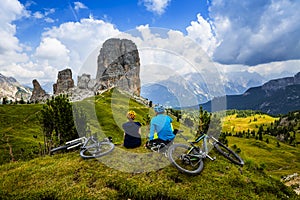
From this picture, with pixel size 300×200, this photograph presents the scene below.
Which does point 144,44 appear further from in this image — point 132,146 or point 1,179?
point 1,179

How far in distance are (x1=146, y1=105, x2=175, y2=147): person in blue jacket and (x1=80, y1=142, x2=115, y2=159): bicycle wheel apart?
10.1ft

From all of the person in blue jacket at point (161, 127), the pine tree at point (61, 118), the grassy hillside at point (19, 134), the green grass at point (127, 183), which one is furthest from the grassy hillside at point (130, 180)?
the grassy hillside at point (19, 134)

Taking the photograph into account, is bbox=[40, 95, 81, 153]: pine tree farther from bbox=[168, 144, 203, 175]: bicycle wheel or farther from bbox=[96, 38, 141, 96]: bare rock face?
bbox=[168, 144, 203, 175]: bicycle wheel

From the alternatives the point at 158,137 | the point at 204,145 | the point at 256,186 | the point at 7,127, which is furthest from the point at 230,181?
the point at 7,127

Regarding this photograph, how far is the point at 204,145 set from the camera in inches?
569

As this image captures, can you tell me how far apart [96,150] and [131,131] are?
2.54 metres

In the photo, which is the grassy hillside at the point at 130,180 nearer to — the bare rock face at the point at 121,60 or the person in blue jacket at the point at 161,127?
the person in blue jacket at the point at 161,127

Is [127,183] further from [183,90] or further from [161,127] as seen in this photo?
[183,90]

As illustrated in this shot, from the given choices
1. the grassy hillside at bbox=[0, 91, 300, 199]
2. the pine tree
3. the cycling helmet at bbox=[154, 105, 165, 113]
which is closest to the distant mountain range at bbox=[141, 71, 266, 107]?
the cycling helmet at bbox=[154, 105, 165, 113]

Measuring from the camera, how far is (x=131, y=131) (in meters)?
15.4

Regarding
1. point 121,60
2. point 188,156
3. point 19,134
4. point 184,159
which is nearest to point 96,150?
point 184,159

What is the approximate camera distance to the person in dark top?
1506 cm

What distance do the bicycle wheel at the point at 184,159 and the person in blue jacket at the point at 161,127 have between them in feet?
2.54

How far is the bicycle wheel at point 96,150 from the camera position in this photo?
1464 cm
